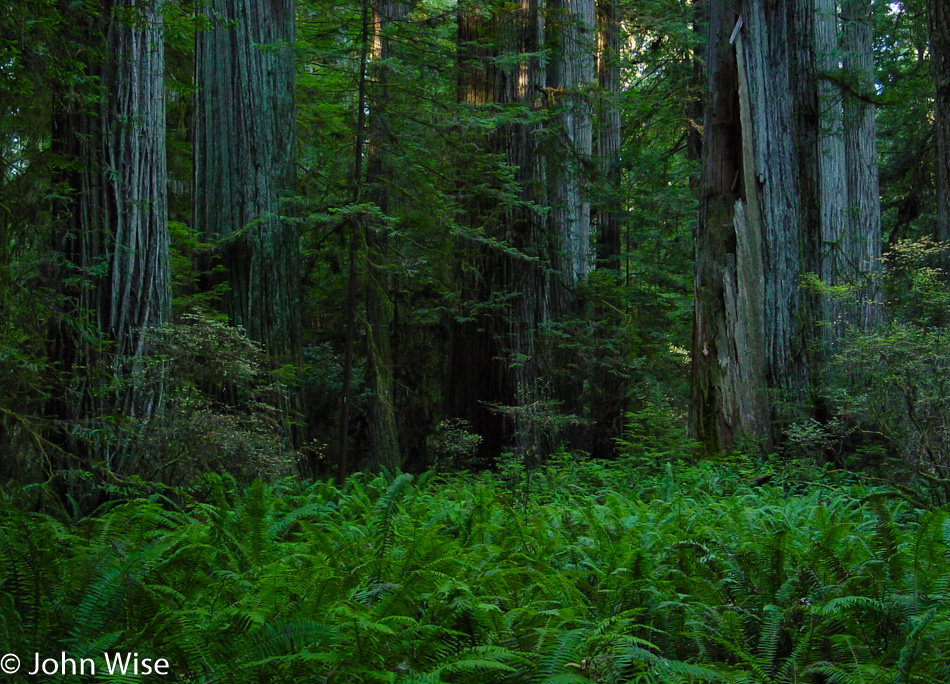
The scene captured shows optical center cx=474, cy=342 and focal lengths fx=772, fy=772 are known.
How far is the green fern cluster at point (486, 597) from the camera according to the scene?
266cm

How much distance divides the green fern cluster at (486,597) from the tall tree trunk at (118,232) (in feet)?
4.33

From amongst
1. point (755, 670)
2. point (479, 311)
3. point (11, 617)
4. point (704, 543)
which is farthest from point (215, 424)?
point (479, 311)

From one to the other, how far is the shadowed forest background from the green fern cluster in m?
0.02

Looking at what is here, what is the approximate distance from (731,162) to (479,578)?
7.46 metres

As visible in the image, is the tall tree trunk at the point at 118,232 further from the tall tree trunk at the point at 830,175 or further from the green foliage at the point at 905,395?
the tall tree trunk at the point at 830,175

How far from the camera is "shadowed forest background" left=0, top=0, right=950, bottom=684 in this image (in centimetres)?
310

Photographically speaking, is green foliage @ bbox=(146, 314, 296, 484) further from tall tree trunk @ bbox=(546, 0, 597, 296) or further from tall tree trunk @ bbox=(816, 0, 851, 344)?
tall tree trunk @ bbox=(546, 0, 597, 296)

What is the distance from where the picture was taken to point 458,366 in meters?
11.8

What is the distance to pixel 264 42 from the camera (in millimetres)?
8945

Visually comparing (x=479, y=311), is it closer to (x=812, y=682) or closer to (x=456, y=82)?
(x=456, y=82)

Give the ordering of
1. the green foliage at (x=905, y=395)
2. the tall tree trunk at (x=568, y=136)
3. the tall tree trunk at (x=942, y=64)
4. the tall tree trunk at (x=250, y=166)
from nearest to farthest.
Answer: the tall tree trunk at (x=942, y=64) → the green foliage at (x=905, y=395) → the tall tree trunk at (x=250, y=166) → the tall tree trunk at (x=568, y=136)

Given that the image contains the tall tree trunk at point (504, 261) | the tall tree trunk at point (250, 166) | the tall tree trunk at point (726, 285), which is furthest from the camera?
the tall tree trunk at point (504, 261)

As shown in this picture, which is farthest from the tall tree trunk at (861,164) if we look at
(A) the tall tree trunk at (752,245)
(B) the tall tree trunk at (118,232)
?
(B) the tall tree trunk at (118,232)

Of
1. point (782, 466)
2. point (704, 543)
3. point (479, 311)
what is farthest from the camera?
point (479, 311)
